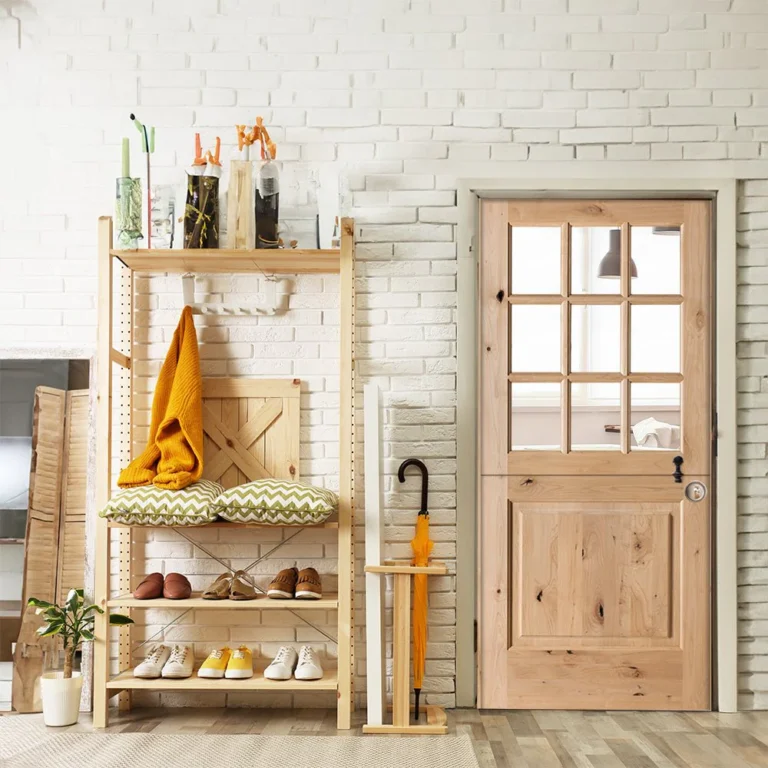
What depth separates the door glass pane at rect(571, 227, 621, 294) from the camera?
3.58 metres

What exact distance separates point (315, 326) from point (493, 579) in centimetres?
119

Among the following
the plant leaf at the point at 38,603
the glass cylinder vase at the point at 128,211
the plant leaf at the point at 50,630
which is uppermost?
the glass cylinder vase at the point at 128,211

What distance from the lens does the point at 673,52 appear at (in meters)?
3.59

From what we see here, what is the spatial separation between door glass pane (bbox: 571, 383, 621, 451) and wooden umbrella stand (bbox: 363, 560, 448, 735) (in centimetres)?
80

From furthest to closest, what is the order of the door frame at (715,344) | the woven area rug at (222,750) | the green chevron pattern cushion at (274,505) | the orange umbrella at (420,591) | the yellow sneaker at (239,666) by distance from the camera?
the door frame at (715,344)
the orange umbrella at (420,591)
the yellow sneaker at (239,666)
the green chevron pattern cushion at (274,505)
the woven area rug at (222,750)

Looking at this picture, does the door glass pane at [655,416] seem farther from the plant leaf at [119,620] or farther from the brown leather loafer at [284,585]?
the plant leaf at [119,620]

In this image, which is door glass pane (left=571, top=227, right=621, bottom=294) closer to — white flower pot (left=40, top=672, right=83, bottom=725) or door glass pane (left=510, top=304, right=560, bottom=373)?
door glass pane (left=510, top=304, right=560, bottom=373)

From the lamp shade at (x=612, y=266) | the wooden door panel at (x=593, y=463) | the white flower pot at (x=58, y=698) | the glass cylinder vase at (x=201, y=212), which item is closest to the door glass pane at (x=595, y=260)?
the lamp shade at (x=612, y=266)

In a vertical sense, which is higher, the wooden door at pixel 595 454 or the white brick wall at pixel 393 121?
the white brick wall at pixel 393 121

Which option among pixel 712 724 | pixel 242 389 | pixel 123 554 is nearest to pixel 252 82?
pixel 242 389

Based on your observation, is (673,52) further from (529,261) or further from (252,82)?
(252,82)

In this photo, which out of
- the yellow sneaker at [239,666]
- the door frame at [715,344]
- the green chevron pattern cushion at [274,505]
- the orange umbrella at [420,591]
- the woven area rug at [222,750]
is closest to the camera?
the woven area rug at [222,750]

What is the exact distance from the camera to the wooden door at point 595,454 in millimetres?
3494

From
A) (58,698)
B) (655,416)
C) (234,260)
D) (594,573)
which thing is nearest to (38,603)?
(58,698)
